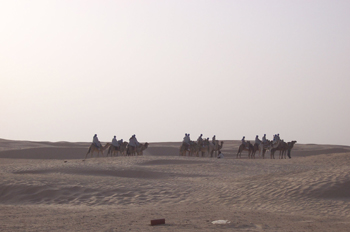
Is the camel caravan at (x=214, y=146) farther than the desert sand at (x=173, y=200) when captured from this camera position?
Yes

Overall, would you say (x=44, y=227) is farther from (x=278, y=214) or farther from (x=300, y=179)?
(x=300, y=179)

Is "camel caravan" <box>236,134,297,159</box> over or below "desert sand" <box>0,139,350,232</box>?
over

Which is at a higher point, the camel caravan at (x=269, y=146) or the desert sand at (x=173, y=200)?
the camel caravan at (x=269, y=146)

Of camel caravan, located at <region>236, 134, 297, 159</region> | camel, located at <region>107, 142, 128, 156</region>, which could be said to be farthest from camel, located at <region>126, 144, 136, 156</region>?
camel caravan, located at <region>236, 134, 297, 159</region>

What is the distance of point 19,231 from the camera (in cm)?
877

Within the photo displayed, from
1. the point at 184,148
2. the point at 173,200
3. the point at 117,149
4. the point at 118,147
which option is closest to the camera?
the point at 173,200

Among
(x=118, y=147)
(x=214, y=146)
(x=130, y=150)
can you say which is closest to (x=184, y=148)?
(x=214, y=146)

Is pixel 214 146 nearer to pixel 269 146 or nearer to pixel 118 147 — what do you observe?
pixel 269 146

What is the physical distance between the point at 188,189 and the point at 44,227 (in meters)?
6.72

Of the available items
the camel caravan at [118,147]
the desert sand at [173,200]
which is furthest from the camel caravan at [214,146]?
the desert sand at [173,200]

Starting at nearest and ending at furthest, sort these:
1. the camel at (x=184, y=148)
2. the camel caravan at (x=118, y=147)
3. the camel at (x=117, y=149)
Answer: the camel caravan at (x=118, y=147) → the camel at (x=184, y=148) → the camel at (x=117, y=149)

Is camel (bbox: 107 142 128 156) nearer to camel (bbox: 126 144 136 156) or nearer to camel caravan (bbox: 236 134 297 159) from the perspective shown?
camel (bbox: 126 144 136 156)

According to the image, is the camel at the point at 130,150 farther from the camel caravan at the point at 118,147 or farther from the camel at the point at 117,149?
the camel at the point at 117,149

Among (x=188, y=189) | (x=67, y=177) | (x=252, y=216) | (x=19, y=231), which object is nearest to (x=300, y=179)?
(x=188, y=189)
